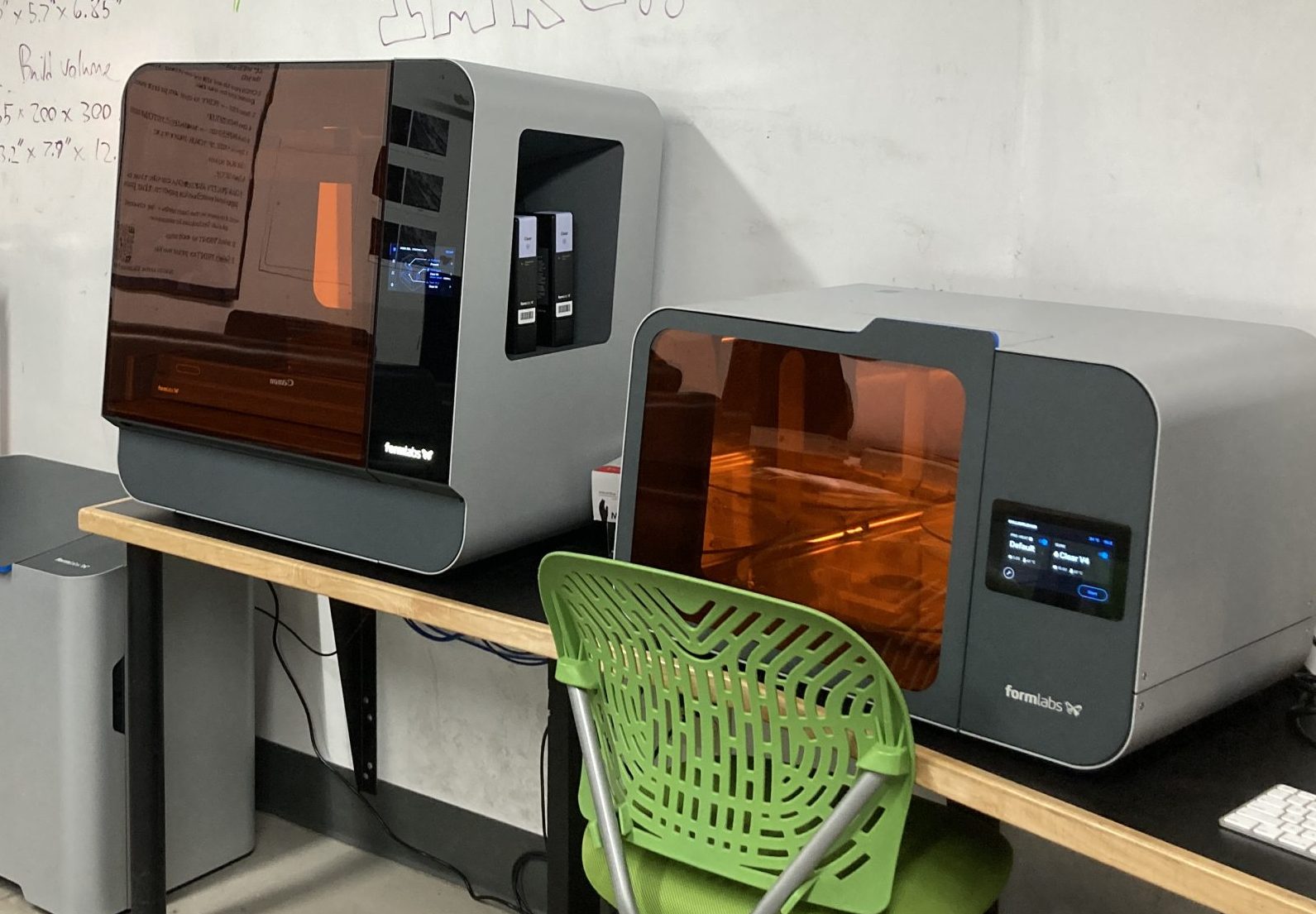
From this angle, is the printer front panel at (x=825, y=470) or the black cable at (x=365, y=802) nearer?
the printer front panel at (x=825, y=470)

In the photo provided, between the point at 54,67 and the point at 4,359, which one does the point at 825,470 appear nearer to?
the point at 54,67

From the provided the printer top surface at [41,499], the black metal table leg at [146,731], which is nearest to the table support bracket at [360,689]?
the black metal table leg at [146,731]

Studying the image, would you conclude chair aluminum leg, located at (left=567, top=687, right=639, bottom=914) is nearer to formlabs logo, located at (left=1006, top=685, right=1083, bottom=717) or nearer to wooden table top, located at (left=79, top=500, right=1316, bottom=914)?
wooden table top, located at (left=79, top=500, right=1316, bottom=914)

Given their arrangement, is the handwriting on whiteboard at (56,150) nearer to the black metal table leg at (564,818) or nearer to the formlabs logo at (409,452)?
the formlabs logo at (409,452)

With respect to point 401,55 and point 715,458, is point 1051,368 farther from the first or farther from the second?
point 401,55

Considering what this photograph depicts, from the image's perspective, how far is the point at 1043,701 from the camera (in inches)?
45.0

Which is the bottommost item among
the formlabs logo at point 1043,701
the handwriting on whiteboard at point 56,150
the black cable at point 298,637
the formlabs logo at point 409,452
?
the black cable at point 298,637

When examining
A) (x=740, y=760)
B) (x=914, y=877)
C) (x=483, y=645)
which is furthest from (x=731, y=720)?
(x=483, y=645)

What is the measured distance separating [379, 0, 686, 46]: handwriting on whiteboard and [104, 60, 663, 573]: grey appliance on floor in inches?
7.4

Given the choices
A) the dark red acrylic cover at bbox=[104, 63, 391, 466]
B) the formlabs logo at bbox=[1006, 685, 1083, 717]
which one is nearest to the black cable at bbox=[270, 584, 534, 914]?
the dark red acrylic cover at bbox=[104, 63, 391, 466]

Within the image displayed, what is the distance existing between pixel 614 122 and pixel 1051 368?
834 mm

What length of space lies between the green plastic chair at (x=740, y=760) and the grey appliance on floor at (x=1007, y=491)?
12 centimetres

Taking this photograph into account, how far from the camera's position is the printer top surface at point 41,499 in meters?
2.23

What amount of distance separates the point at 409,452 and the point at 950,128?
0.77 meters
